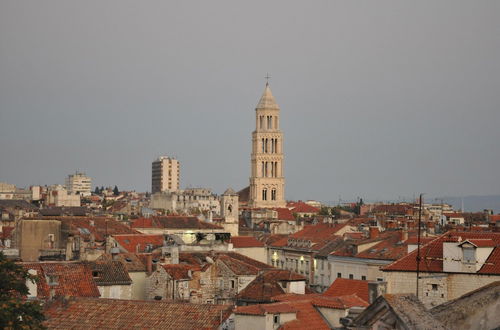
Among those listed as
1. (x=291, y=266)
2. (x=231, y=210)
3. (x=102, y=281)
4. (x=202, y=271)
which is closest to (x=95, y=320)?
(x=102, y=281)

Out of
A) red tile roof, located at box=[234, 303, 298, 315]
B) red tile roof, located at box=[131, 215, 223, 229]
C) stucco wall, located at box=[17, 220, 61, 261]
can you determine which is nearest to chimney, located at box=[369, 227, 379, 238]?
stucco wall, located at box=[17, 220, 61, 261]

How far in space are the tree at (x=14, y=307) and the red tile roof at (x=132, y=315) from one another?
3.92m

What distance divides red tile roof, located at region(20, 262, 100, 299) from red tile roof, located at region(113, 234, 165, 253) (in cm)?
1972

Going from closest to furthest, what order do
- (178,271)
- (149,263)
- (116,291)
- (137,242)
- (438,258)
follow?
1. (438,258)
2. (116,291)
3. (178,271)
4. (149,263)
5. (137,242)

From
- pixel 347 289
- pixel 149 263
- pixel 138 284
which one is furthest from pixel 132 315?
pixel 347 289

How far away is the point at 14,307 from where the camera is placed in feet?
89.9

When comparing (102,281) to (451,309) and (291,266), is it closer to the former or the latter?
(451,309)

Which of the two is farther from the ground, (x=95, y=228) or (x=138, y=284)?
(x=95, y=228)

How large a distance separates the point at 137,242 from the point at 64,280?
25411 millimetres

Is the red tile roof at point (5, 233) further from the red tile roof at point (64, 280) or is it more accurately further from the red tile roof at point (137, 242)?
the red tile roof at point (64, 280)

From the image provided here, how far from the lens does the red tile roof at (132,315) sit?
34.7 m

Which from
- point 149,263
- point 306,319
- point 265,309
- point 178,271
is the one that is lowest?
point 306,319

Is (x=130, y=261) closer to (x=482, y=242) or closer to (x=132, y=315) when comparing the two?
(x=132, y=315)

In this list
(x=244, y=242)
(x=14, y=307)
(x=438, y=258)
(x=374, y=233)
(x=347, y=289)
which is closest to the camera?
(x=14, y=307)
